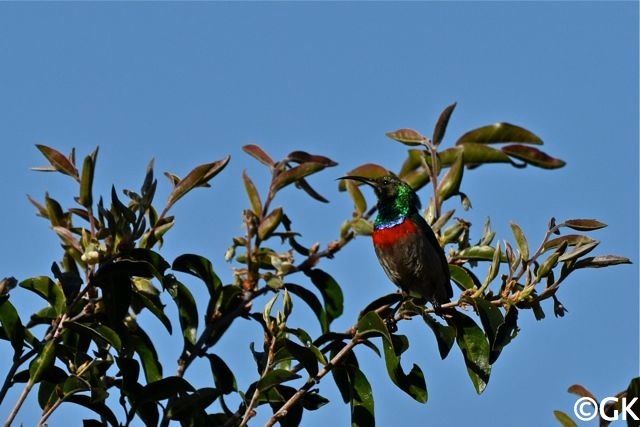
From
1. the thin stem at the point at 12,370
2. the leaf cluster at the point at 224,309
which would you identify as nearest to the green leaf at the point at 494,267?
the leaf cluster at the point at 224,309

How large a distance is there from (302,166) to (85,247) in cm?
93

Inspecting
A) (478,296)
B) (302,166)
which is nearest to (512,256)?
(478,296)

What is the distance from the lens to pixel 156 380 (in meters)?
3.48

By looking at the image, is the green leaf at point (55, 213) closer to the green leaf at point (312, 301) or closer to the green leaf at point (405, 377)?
the green leaf at point (312, 301)

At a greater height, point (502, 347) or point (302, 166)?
point (302, 166)

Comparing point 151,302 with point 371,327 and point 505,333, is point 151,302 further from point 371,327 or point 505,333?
point 505,333

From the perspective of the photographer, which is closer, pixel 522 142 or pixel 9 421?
pixel 9 421

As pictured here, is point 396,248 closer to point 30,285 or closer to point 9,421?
point 30,285

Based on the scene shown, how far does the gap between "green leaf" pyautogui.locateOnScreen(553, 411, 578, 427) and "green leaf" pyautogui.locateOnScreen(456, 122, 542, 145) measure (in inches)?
53.8

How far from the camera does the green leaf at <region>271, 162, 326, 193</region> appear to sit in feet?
12.5

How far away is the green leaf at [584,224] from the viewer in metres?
3.54

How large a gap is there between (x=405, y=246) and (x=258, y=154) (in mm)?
1609

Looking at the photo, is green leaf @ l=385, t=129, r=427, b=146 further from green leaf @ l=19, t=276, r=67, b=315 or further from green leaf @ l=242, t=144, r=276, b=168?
green leaf @ l=19, t=276, r=67, b=315

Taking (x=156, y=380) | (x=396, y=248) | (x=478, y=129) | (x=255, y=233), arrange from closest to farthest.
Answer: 1. (x=156, y=380)
2. (x=255, y=233)
3. (x=478, y=129)
4. (x=396, y=248)
